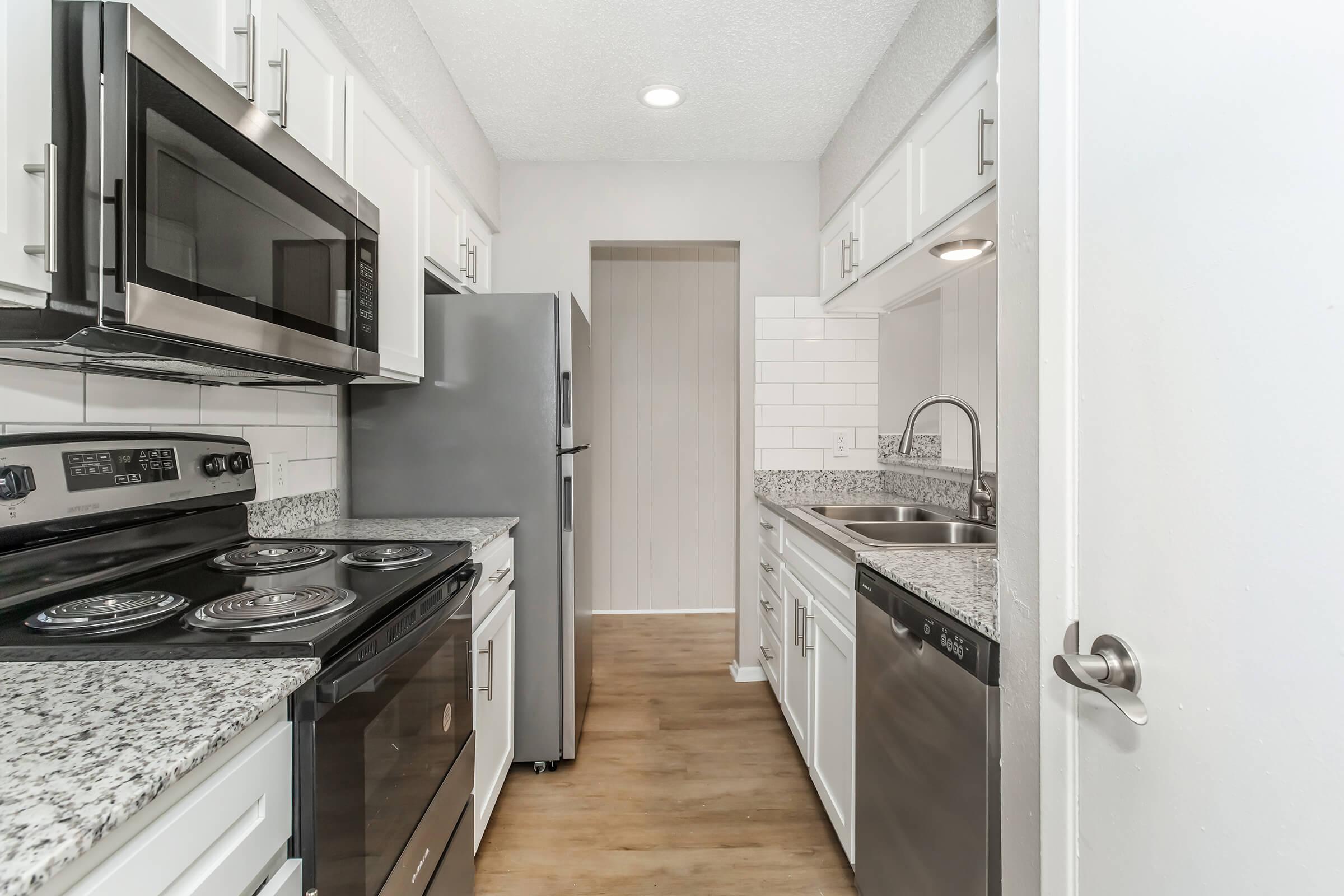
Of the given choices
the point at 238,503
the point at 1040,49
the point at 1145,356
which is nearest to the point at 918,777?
the point at 1145,356

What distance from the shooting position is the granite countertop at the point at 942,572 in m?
1.11

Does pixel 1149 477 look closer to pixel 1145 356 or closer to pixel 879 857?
pixel 1145 356

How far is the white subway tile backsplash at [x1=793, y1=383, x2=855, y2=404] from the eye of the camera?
10.1ft

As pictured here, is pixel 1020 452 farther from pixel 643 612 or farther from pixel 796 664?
pixel 643 612

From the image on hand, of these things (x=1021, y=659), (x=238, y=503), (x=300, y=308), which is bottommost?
(x=1021, y=659)

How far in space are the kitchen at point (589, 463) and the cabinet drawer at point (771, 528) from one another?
7 cm

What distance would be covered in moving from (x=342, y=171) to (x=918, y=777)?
5.99 ft

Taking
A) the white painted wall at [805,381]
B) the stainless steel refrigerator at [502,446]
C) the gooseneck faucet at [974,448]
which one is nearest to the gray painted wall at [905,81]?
the white painted wall at [805,381]

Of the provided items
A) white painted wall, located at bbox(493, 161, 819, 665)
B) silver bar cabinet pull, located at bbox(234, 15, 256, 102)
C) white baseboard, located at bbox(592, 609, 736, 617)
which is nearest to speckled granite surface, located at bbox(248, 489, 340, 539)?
silver bar cabinet pull, located at bbox(234, 15, 256, 102)

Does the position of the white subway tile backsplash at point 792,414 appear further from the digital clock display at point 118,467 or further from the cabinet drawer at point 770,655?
the digital clock display at point 118,467

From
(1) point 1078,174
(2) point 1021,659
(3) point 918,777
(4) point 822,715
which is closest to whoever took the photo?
(1) point 1078,174

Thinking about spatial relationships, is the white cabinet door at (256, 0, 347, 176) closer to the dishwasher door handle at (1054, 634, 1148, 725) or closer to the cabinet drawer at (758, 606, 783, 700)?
the dishwasher door handle at (1054, 634, 1148, 725)

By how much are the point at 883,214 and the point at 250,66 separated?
180 cm

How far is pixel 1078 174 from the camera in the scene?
83 cm
